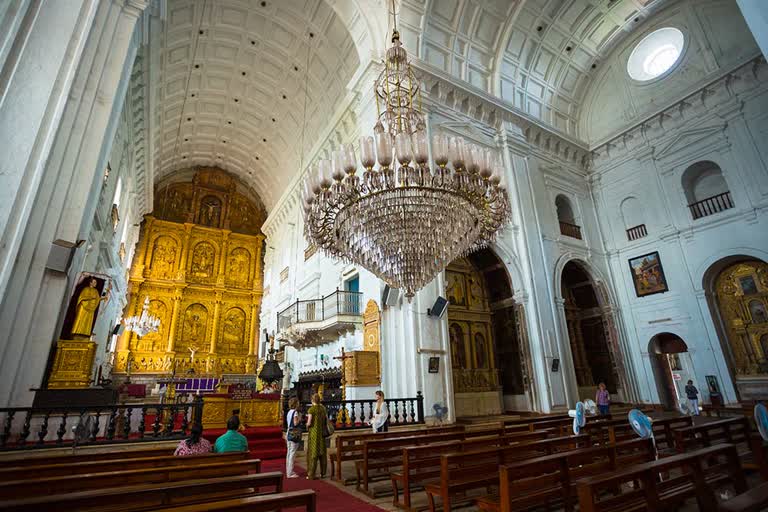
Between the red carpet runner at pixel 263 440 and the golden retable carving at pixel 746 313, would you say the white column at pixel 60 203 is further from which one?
the golden retable carving at pixel 746 313

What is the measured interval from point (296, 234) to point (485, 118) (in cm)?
958

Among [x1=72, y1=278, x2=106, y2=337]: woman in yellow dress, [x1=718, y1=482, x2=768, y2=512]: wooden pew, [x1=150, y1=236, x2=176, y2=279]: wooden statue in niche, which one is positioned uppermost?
[x1=150, y1=236, x2=176, y2=279]: wooden statue in niche

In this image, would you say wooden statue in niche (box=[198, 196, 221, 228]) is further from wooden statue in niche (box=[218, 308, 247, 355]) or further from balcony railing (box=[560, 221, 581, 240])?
balcony railing (box=[560, 221, 581, 240])

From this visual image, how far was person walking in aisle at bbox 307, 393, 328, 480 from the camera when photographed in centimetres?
508

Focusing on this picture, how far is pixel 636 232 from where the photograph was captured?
12625 mm

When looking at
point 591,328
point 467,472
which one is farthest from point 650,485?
point 591,328

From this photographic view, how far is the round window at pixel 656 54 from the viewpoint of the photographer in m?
12.3

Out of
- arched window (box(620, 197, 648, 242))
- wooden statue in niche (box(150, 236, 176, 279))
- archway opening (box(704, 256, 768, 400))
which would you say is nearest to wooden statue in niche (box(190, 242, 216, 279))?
wooden statue in niche (box(150, 236, 176, 279))

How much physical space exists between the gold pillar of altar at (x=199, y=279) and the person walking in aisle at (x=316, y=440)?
15241 millimetres

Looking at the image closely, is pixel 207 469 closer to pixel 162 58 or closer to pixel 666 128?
pixel 162 58

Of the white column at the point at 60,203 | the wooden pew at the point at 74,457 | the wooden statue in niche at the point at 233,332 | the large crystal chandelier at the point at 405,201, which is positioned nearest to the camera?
the wooden pew at the point at 74,457

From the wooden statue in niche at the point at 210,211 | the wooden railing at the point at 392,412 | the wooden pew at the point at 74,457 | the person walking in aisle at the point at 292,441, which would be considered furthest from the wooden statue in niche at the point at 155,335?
the wooden pew at the point at 74,457

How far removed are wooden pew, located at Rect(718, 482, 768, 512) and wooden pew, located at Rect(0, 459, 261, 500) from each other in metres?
3.10

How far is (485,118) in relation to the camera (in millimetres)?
11961
